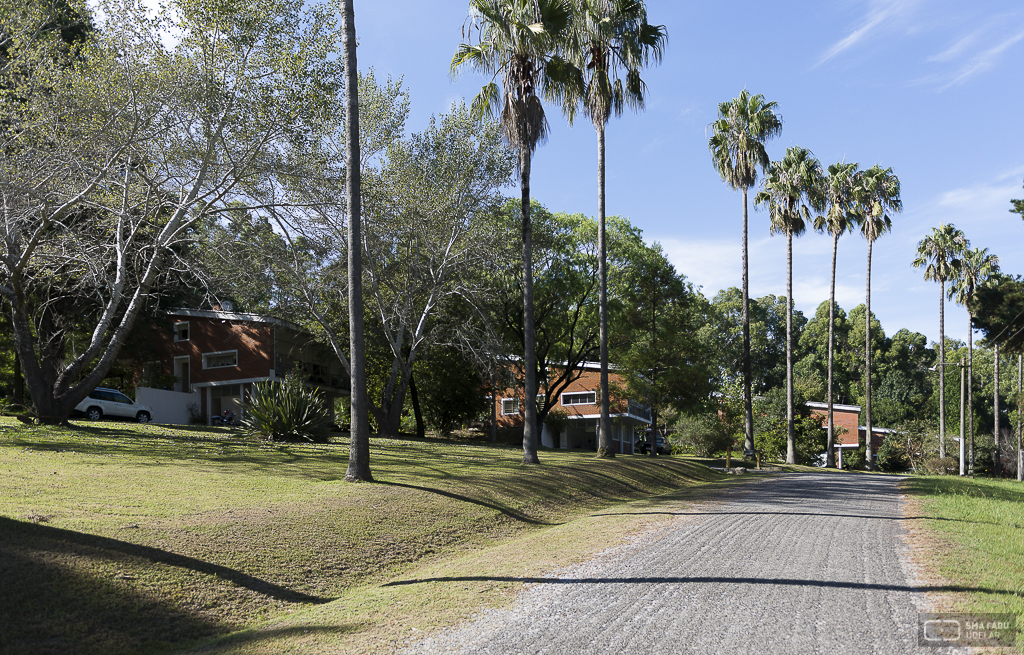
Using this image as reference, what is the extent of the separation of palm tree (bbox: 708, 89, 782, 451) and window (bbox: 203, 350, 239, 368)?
87.0 feet

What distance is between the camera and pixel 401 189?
26484 millimetres

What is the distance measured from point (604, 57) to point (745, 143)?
1247 centimetres

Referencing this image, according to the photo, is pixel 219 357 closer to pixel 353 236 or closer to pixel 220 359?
pixel 220 359

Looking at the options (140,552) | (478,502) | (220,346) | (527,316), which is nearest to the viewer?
(140,552)

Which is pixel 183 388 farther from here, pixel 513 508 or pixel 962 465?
pixel 962 465

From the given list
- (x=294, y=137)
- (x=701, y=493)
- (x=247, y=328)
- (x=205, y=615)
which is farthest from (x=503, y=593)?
(x=247, y=328)

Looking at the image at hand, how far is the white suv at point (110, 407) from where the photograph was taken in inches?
1153

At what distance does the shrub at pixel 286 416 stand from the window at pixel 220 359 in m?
18.4

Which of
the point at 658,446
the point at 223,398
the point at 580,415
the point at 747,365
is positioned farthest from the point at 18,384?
the point at 658,446

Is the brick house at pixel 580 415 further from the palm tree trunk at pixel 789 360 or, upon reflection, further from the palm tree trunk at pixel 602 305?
the palm tree trunk at pixel 602 305

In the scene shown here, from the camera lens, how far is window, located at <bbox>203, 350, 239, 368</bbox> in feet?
126

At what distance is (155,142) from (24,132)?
298 cm

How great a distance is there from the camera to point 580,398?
49.3 m

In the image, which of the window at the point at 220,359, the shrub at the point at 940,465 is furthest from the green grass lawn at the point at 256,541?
the shrub at the point at 940,465
